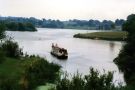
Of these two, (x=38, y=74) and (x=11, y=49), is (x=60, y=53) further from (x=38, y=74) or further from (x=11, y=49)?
(x=38, y=74)

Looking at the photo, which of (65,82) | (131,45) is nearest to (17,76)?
(65,82)

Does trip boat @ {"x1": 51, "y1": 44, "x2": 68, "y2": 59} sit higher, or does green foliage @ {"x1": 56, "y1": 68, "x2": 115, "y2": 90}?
green foliage @ {"x1": 56, "y1": 68, "x2": 115, "y2": 90}

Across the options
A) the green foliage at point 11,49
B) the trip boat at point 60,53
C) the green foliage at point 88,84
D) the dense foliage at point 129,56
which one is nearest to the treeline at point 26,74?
the green foliage at point 88,84

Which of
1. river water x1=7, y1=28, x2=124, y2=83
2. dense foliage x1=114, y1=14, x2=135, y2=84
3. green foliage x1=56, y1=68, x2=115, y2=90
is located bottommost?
river water x1=7, y1=28, x2=124, y2=83

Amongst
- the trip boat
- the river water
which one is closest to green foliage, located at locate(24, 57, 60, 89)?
the river water

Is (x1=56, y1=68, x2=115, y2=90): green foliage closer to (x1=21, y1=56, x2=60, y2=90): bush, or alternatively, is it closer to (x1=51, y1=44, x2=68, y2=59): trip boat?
(x1=21, y1=56, x2=60, y2=90): bush

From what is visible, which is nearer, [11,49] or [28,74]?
[28,74]

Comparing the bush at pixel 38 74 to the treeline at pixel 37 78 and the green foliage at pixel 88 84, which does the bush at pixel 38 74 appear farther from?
the green foliage at pixel 88 84

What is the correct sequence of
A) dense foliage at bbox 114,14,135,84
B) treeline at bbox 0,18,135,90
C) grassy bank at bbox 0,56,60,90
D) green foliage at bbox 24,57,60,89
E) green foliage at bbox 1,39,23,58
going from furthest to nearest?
dense foliage at bbox 114,14,135,84 < green foliage at bbox 1,39,23,58 < green foliage at bbox 24,57,60,89 < grassy bank at bbox 0,56,60,90 < treeline at bbox 0,18,135,90

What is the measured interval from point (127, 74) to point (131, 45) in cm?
878

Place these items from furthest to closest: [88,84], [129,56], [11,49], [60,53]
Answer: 1. [60,53]
2. [129,56]
3. [11,49]
4. [88,84]

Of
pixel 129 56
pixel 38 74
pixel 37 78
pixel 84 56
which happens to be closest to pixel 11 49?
pixel 38 74

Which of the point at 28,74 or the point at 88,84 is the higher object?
the point at 88,84

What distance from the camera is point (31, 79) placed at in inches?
1558
